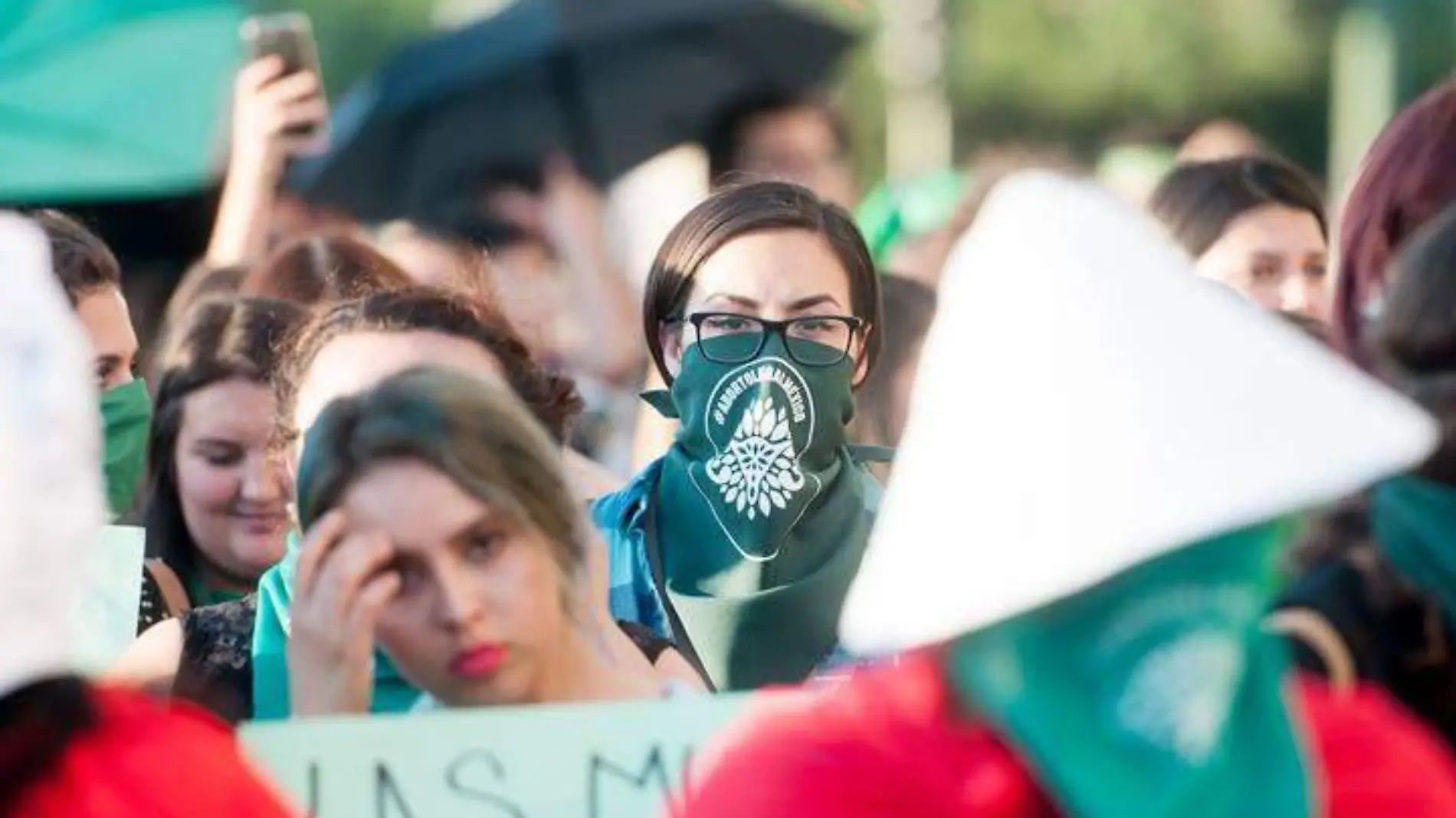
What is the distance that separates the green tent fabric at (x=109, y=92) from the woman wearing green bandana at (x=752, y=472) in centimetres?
185

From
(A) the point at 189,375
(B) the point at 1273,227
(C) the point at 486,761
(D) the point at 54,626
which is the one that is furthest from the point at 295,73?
(D) the point at 54,626

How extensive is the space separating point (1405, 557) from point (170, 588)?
91.3 inches

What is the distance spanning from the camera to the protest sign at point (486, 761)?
392 cm

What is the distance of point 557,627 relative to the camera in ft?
13.2

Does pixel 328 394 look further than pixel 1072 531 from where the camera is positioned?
Yes

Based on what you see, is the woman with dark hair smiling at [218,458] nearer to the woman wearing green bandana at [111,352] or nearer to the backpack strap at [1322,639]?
the woman wearing green bandana at [111,352]

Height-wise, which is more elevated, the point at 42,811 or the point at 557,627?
the point at 42,811

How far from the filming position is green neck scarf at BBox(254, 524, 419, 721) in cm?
404

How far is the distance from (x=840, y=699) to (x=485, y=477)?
1.26 meters

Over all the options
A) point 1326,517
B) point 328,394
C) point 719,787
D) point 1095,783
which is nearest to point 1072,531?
point 1095,783

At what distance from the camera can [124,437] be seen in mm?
5184

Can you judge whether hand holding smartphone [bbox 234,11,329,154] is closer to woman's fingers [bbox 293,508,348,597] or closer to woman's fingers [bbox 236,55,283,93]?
woman's fingers [bbox 236,55,283,93]

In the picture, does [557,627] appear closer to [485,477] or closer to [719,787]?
[485,477]

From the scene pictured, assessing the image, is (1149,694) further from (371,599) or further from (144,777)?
(371,599)
